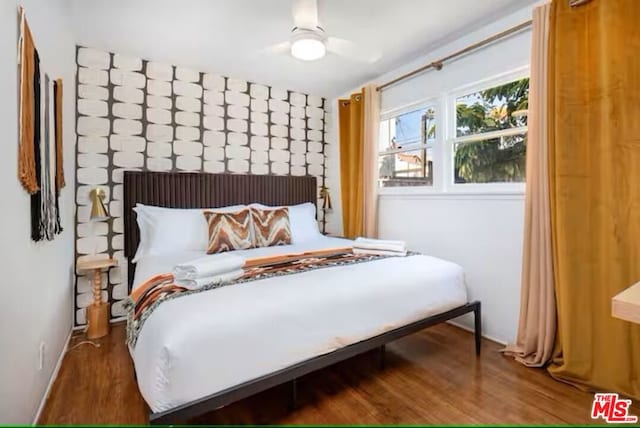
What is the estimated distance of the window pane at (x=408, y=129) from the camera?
10.2ft

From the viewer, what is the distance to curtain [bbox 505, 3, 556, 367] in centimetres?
203

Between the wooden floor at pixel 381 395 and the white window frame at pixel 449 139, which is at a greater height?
the white window frame at pixel 449 139

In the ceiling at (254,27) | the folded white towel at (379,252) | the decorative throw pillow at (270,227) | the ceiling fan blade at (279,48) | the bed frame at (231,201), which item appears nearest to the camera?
the bed frame at (231,201)

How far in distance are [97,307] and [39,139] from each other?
1535 mm

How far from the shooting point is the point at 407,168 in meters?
3.35

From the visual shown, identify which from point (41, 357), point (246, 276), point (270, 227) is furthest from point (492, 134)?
point (41, 357)

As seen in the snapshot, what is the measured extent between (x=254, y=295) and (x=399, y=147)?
2.51 meters

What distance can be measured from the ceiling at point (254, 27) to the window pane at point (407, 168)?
0.90 meters

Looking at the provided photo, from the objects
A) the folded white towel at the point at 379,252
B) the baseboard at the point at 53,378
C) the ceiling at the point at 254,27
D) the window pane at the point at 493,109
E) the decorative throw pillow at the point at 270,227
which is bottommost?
the baseboard at the point at 53,378

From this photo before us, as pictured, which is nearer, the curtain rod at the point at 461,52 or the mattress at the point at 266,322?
the mattress at the point at 266,322

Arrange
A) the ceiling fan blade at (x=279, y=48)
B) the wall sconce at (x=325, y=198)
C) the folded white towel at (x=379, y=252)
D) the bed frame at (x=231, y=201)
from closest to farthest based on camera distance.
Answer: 1. the bed frame at (x=231, y=201)
2. the folded white towel at (x=379, y=252)
3. the ceiling fan blade at (x=279, y=48)
4. the wall sconce at (x=325, y=198)

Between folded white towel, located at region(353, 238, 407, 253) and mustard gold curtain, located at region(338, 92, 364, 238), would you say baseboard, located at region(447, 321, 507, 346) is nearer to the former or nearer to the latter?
folded white towel, located at region(353, 238, 407, 253)

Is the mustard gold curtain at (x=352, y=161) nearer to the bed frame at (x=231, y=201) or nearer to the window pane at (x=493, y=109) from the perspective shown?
the bed frame at (x=231, y=201)

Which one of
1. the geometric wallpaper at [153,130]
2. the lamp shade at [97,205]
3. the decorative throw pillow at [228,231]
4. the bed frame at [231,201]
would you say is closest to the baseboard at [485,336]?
the bed frame at [231,201]
